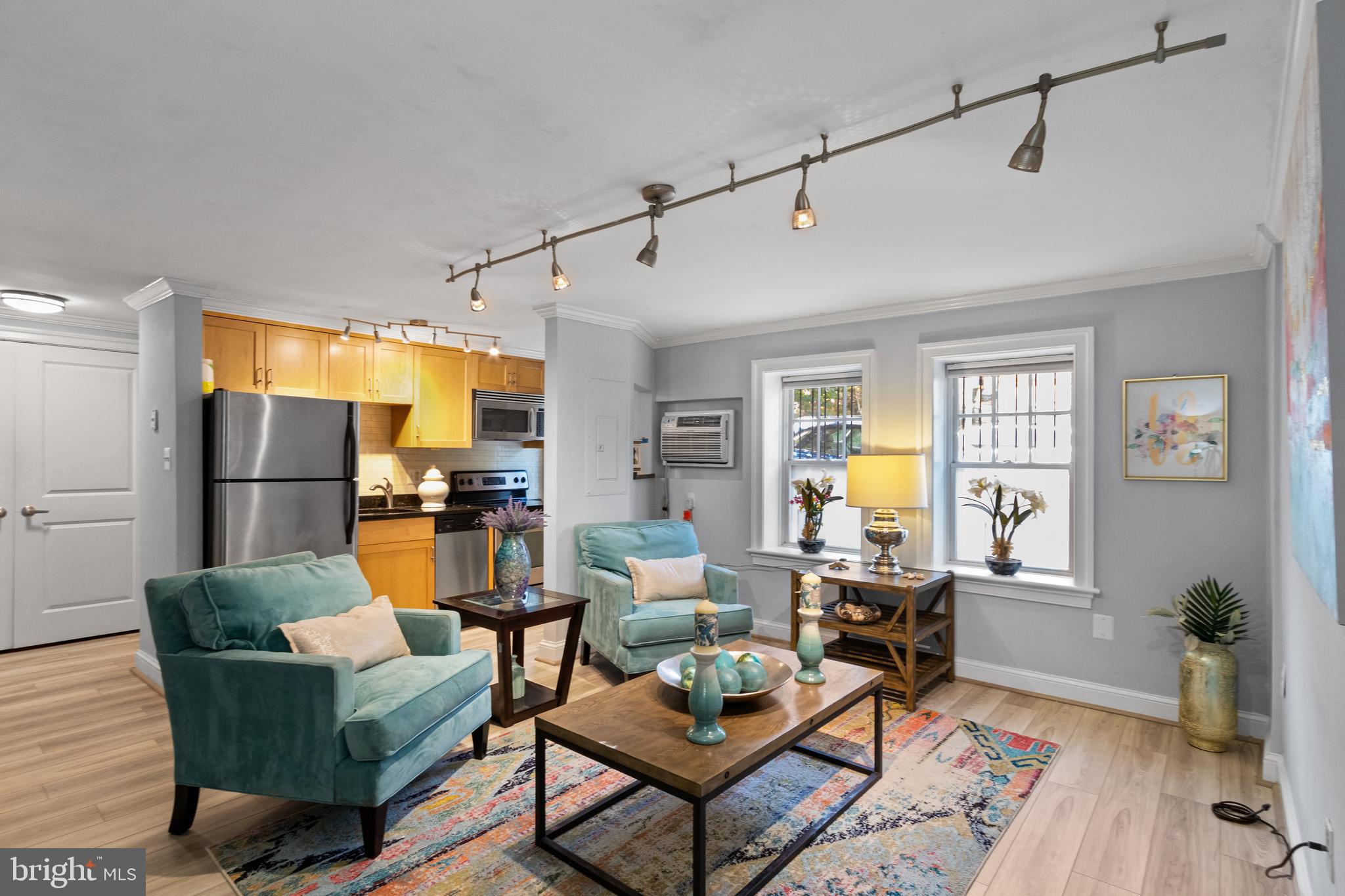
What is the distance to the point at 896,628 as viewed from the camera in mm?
3686

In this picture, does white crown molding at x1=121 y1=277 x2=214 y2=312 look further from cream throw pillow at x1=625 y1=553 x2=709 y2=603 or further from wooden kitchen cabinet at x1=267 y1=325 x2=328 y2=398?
cream throw pillow at x1=625 y1=553 x2=709 y2=603

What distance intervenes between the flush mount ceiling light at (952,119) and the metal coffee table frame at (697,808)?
1623 millimetres

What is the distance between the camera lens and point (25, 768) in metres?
2.89

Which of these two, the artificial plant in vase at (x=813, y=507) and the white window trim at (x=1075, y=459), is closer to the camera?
the white window trim at (x=1075, y=459)

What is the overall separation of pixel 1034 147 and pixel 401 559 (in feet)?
15.5

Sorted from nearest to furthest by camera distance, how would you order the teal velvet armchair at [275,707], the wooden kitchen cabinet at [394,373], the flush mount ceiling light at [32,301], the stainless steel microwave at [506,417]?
the teal velvet armchair at [275,707] < the flush mount ceiling light at [32,301] < the wooden kitchen cabinet at [394,373] < the stainless steel microwave at [506,417]

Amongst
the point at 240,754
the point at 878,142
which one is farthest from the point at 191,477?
the point at 878,142

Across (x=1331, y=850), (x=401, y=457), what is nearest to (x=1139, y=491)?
(x=1331, y=850)

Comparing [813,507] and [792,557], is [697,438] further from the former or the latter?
[792,557]

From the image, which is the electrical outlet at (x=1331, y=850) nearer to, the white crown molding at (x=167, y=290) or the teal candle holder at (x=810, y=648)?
the teal candle holder at (x=810, y=648)

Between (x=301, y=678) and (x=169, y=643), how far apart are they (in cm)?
57

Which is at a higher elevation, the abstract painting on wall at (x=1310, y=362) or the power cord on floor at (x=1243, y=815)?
the abstract painting on wall at (x=1310, y=362)

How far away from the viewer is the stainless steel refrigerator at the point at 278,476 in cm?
385

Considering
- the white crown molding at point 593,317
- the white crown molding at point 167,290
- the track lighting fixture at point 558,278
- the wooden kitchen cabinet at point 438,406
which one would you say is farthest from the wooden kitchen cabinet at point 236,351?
the track lighting fixture at point 558,278
